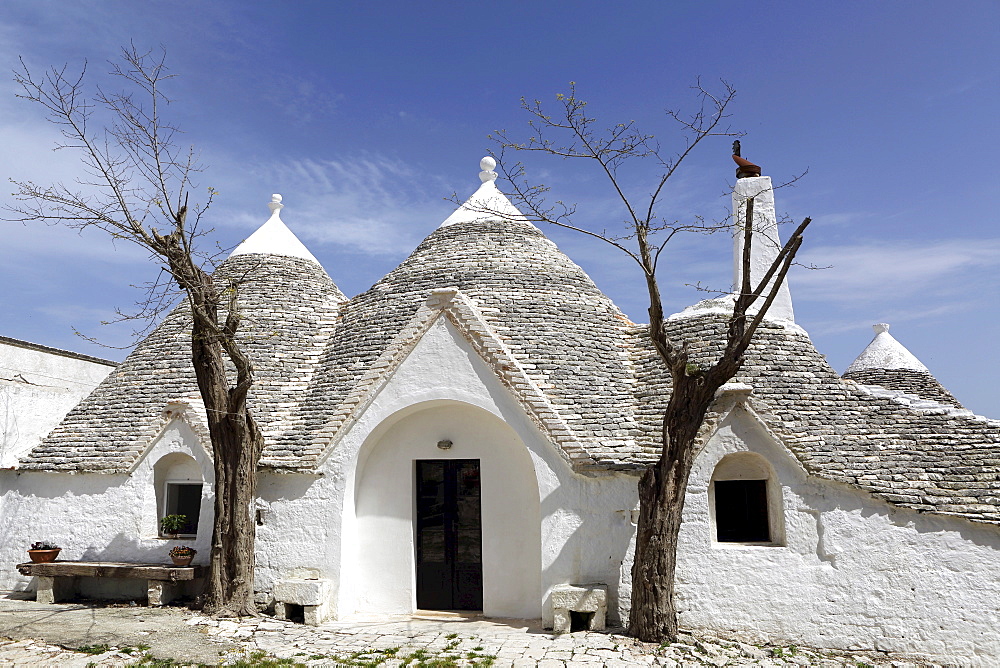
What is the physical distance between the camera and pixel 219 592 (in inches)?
380

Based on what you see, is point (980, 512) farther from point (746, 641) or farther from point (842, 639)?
point (746, 641)

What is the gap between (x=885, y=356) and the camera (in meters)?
18.1

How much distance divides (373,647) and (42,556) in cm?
632

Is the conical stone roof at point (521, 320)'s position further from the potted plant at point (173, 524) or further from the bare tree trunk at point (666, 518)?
the potted plant at point (173, 524)

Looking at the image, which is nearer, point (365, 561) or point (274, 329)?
point (365, 561)

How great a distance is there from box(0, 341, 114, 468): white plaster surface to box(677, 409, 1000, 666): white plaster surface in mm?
13017

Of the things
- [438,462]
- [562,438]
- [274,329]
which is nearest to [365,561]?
[438,462]

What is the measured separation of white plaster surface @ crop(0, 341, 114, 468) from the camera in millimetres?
13875

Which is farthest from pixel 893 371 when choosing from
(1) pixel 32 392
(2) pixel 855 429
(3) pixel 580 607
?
(1) pixel 32 392

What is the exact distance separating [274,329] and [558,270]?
18.3 ft

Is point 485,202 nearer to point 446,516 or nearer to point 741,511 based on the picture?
point 446,516

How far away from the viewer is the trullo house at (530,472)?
8.56 m

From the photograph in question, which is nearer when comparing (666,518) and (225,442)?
(666,518)

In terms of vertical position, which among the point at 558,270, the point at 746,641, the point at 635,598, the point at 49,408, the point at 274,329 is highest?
the point at 558,270
